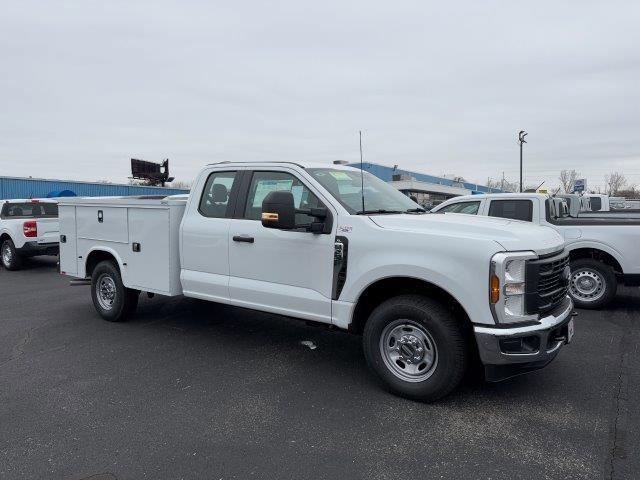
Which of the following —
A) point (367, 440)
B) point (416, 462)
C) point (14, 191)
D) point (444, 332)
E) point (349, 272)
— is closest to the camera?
point (416, 462)

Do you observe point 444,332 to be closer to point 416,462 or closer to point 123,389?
point 416,462

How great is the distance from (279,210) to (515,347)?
2.12m

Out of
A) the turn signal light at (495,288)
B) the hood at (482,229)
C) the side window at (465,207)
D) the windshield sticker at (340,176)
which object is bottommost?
the turn signal light at (495,288)

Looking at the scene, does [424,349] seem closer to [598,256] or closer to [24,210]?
[598,256]

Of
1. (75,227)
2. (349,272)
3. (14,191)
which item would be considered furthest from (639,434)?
(14,191)

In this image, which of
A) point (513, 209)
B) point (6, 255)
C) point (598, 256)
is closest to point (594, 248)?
point (598, 256)

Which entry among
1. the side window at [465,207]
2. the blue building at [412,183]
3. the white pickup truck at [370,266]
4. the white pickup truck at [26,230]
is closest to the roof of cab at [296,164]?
the white pickup truck at [370,266]

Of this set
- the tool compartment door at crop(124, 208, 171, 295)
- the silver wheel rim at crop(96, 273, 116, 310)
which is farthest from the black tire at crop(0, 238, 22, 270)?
the tool compartment door at crop(124, 208, 171, 295)

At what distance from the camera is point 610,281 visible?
7008 mm

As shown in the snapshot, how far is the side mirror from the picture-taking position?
4.01 metres

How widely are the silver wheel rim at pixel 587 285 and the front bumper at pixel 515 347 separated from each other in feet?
13.2

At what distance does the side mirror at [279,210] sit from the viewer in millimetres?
4012

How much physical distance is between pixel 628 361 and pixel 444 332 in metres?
2.56

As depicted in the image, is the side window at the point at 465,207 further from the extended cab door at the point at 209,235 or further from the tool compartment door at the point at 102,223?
the tool compartment door at the point at 102,223
